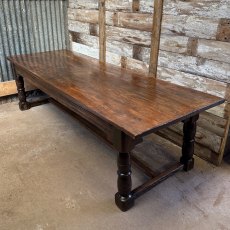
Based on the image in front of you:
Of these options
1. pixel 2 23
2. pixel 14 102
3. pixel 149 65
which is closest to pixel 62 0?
pixel 2 23

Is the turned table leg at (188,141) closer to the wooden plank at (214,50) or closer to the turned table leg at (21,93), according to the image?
the wooden plank at (214,50)

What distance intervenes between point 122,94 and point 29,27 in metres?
2.07

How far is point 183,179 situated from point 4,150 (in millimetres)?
1647

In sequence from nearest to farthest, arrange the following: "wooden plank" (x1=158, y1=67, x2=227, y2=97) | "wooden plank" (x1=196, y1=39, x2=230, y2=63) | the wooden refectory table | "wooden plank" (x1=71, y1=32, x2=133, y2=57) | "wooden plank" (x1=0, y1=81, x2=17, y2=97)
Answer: the wooden refectory table
"wooden plank" (x1=196, y1=39, x2=230, y2=63)
"wooden plank" (x1=158, y1=67, x2=227, y2=97)
"wooden plank" (x1=71, y1=32, x2=133, y2=57)
"wooden plank" (x1=0, y1=81, x2=17, y2=97)

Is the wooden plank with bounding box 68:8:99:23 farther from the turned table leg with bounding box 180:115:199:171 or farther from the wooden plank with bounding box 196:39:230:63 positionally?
the turned table leg with bounding box 180:115:199:171

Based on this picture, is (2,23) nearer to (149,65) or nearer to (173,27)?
(149,65)

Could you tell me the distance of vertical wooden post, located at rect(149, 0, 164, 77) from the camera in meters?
2.17

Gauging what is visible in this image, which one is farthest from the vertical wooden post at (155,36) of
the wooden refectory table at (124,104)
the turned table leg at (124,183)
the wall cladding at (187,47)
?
the turned table leg at (124,183)

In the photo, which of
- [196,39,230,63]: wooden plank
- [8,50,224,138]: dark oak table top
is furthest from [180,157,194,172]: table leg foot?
[196,39,230,63]: wooden plank

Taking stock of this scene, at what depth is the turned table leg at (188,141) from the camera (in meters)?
1.86

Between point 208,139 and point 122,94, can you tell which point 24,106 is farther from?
point 208,139

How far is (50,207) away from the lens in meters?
1.71

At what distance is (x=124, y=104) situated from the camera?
1687 millimetres

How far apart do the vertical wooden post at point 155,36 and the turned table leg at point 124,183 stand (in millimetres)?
1121
